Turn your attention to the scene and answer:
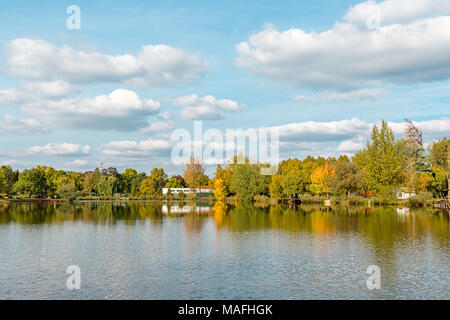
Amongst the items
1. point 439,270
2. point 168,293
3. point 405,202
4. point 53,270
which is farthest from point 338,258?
point 405,202

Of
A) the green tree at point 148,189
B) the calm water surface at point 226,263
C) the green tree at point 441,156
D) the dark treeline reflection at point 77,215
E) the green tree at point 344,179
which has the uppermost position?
the green tree at point 441,156

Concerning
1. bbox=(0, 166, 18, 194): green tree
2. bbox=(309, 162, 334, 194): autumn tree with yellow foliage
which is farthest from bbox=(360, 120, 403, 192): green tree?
bbox=(0, 166, 18, 194): green tree

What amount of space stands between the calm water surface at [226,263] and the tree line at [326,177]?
173 ft

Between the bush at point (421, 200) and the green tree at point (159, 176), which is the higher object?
the green tree at point (159, 176)

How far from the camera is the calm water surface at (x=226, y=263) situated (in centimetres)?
1877

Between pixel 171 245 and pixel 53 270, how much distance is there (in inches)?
433

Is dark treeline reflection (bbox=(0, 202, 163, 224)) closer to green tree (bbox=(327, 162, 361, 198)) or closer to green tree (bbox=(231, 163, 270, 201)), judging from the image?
green tree (bbox=(231, 163, 270, 201))

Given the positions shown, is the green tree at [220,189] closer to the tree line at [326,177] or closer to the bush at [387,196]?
the tree line at [326,177]

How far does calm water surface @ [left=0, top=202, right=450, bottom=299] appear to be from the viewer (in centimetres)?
1877

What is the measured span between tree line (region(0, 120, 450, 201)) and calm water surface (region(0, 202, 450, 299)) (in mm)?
52825

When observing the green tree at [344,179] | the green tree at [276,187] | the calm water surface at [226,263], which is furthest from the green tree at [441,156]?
the calm water surface at [226,263]

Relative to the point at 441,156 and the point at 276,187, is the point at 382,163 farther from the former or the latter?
the point at 276,187

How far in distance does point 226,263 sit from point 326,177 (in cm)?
8887
